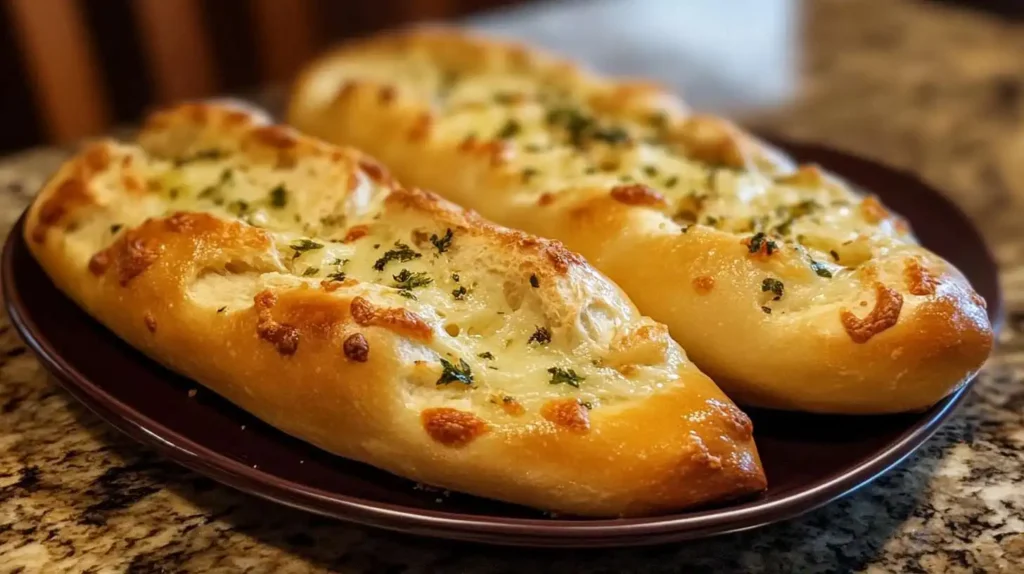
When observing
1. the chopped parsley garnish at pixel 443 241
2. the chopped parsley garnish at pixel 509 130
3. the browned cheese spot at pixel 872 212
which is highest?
the chopped parsley garnish at pixel 509 130

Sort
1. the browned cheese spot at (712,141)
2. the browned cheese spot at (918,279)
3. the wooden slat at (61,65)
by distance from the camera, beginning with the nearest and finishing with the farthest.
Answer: the browned cheese spot at (918,279) → the browned cheese spot at (712,141) → the wooden slat at (61,65)

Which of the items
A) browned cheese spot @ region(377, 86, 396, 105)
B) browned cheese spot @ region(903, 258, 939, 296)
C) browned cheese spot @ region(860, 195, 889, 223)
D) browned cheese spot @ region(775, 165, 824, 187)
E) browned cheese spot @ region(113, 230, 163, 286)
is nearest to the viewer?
browned cheese spot @ region(903, 258, 939, 296)

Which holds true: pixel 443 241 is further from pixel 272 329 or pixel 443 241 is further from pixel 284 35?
pixel 284 35

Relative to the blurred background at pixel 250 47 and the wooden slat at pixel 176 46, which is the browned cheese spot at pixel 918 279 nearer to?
the blurred background at pixel 250 47

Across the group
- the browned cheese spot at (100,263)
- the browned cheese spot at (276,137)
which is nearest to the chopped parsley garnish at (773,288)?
the browned cheese spot at (276,137)

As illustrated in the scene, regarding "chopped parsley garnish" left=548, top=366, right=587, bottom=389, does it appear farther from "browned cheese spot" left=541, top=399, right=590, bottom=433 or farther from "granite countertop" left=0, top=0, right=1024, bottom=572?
"granite countertop" left=0, top=0, right=1024, bottom=572

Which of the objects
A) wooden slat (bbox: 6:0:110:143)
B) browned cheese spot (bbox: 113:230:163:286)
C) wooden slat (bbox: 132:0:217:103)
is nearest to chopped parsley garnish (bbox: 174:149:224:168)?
browned cheese spot (bbox: 113:230:163:286)
